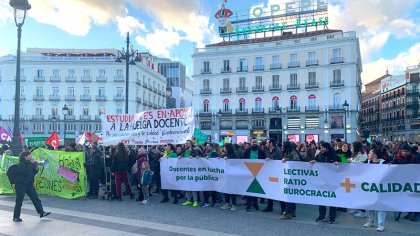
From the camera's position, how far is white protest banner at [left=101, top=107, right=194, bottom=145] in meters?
10.7

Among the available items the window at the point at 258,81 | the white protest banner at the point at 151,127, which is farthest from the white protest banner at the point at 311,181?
the window at the point at 258,81

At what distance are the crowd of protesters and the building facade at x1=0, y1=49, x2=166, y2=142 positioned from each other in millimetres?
53169

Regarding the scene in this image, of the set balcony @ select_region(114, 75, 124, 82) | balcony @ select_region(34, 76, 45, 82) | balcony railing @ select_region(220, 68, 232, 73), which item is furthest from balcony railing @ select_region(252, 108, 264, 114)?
balcony @ select_region(34, 76, 45, 82)

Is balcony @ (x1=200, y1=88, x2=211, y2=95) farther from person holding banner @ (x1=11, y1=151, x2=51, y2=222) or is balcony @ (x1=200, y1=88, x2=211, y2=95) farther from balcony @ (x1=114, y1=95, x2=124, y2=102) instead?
person holding banner @ (x1=11, y1=151, x2=51, y2=222)

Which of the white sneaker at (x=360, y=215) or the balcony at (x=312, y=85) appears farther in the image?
the balcony at (x=312, y=85)

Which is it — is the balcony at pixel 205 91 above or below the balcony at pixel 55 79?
below

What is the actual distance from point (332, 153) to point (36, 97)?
2550 inches

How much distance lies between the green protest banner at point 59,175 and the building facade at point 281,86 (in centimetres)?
4246

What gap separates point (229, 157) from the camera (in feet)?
32.1

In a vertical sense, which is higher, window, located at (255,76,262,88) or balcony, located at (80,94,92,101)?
window, located at (255,76,262,88)

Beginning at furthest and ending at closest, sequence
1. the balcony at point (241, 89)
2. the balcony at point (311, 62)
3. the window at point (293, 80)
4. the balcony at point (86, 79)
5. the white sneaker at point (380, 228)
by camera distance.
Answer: the balcony at point (86, 79), the balcony at point (241, 89), the window at point (293, 80), the balcony at point (311, 62), the white sneaker at point (380, 228)

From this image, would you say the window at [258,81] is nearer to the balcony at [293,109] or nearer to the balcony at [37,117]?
the balcony at [293,109]

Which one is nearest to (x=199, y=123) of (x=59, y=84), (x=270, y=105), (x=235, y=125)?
(x=235, y=125)

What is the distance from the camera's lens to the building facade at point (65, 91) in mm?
63719
